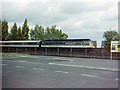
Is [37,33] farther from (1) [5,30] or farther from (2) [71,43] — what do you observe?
(2) [71,43]

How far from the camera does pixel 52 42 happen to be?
44.6 metres

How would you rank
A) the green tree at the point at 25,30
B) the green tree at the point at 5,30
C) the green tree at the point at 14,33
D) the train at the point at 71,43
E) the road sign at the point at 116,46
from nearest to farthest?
the road sign at the point at 116,46
the train at the point at 71,43
the green tree at the point at 5,30
the green tree at the point at 14,33
the green tree at the point at 25,30

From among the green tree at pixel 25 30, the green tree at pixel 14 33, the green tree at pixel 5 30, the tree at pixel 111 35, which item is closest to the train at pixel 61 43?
the tree at pixel 111 35

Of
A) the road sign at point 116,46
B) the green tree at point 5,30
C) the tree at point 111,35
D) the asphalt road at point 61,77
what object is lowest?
the asphalt road at point 61,77

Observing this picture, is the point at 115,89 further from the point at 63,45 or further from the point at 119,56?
the point at 63,45

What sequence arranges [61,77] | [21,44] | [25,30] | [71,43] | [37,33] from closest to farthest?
[61,77], [71,43], [21,44], [25,30], [37,33]

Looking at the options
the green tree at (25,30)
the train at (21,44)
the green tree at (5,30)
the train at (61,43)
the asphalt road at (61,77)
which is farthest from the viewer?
the green tree at (25,30)

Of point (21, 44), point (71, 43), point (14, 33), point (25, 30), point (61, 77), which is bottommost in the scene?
point (61, 77)

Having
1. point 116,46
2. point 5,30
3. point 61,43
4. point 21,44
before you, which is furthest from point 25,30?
point 116,46

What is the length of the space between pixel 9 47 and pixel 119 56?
4180 centimetres

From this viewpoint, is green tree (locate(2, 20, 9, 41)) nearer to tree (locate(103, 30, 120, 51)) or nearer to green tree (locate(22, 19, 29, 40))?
green tree (locate(22, 19, 29, 40))

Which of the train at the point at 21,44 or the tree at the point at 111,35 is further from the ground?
the tree at the point at 111,35

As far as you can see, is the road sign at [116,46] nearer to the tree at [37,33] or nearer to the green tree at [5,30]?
the tree at [37,33]

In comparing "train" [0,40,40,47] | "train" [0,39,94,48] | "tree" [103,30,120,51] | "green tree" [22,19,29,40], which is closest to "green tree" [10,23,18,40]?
"green tree" [22,19,29,40]
